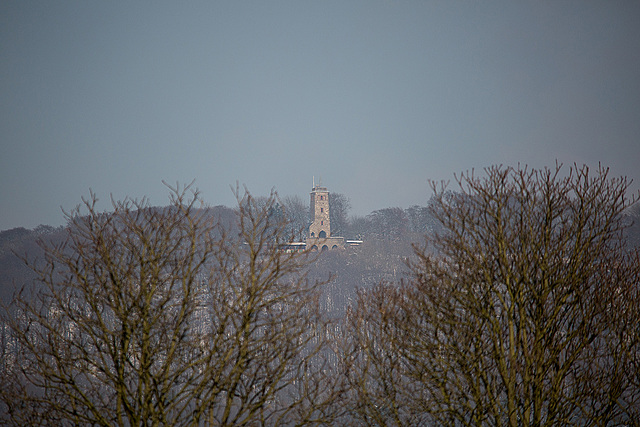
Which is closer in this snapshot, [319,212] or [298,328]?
[298,328]

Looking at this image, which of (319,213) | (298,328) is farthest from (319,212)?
(298,328)

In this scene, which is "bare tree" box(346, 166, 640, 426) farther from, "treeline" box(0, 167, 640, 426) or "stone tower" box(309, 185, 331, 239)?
"stone tower" box(309, 185, 331, 239)

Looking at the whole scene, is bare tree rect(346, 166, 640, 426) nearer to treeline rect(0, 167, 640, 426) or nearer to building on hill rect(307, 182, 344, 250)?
treeline rect(0, 167, 640, 426)

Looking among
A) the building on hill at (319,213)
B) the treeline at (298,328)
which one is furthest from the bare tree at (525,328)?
the building on hill at (319,213)

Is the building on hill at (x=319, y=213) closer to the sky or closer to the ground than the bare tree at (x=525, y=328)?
closer to the sky

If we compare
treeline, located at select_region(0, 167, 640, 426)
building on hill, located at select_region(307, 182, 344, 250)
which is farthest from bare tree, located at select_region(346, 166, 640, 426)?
building on hill, located at select_region(307, 182, 344, 250)

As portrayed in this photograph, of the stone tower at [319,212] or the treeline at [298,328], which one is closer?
the treeline at [298,328]

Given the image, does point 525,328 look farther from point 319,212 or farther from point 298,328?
point 319,212

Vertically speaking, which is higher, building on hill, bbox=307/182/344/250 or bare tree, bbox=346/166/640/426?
building on hill, bbox=307/182/344/250

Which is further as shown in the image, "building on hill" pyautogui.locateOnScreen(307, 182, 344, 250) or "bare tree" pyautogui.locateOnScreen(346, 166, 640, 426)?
"building on hill" pyautogui.locateOnScreen(307, 182, 344, 250)

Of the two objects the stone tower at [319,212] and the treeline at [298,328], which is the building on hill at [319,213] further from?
the treeline at [298,328]
